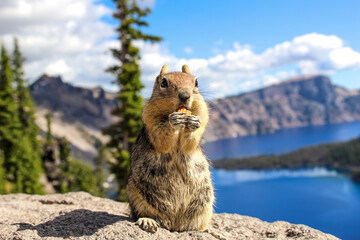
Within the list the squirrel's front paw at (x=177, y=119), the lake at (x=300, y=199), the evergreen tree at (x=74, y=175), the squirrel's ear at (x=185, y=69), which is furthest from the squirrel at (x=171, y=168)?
the lake at (x=300, y=199)

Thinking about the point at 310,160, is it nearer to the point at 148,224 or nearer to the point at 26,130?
the point at 26,130

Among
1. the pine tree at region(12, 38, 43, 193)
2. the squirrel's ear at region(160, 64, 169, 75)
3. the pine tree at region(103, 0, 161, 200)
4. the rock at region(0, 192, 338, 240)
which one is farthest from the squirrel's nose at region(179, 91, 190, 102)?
the pine tree at region(12, 38, 43, 193)

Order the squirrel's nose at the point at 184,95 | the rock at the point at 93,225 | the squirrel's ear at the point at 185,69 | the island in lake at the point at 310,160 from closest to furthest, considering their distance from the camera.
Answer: the squirrel's nose at the point at 184,95 → the rock at the point at 93,225 → the squirrel's ear at the point at 185,69 → the island in lake at the point at 310,160

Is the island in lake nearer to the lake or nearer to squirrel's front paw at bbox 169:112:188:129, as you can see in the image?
the lake


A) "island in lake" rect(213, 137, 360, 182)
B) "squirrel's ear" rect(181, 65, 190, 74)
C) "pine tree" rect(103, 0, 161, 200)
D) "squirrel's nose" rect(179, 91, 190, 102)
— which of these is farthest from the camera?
"island in lake" rect(213, 137, 360, 182)

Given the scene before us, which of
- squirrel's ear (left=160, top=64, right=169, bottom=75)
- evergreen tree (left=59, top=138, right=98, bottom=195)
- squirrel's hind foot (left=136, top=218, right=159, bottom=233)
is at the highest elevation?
squirrel's ear (left=160, top=64, right=169, bottom=75)

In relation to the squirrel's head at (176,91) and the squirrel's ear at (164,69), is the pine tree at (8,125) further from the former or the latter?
the squirrel's head at (176,91)

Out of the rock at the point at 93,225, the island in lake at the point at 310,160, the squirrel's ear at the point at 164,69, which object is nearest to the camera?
the rock at the point at 93,225

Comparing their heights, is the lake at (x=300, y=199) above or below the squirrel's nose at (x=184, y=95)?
below
